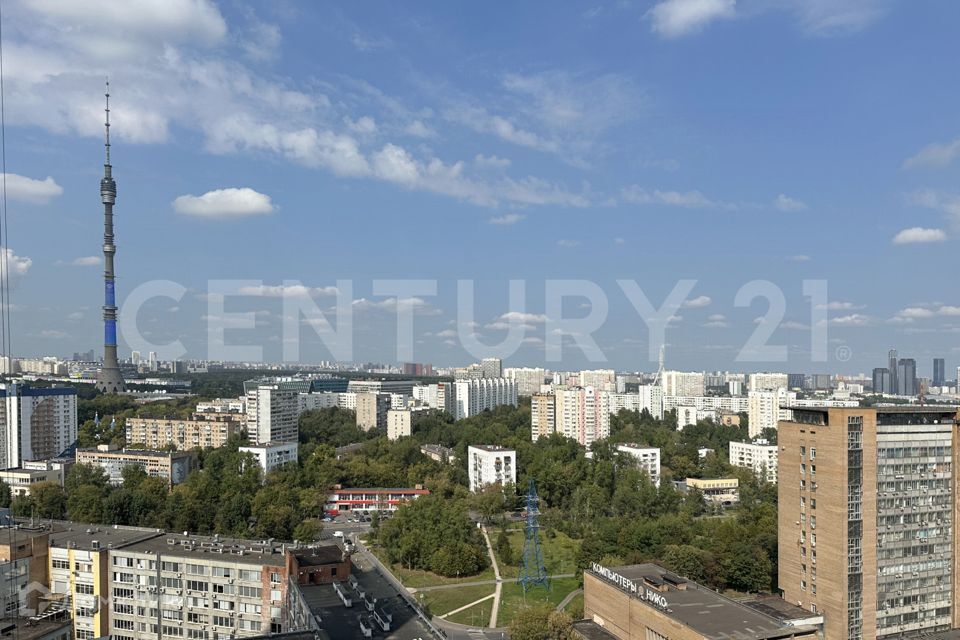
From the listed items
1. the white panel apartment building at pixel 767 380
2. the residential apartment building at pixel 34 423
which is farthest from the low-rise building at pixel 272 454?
the white panel apartment building at pixel 767 380

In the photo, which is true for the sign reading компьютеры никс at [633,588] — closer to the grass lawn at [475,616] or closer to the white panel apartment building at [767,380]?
the grass lawn at [475,616]

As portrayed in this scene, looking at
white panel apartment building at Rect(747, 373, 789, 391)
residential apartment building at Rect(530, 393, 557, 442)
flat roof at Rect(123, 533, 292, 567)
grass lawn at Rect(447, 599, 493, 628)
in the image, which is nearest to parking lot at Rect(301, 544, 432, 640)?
flat roof at Rect(123, 533, 292, 567)

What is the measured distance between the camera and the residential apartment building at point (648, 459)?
115ft

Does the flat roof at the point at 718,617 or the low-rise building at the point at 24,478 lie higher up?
the flat roof at the point at 718,617

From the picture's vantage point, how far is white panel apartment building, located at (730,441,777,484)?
122 feet

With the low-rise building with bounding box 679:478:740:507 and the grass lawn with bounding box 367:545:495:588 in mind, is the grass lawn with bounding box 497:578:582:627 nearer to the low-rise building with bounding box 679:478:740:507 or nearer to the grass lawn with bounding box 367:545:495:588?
the grass lawn with bounding box 367:545:495:588

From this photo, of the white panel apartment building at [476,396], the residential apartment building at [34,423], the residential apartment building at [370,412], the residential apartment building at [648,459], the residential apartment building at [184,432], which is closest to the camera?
the residential apartment building at [648,459]

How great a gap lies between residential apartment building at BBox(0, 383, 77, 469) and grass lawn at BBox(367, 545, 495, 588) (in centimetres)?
2741

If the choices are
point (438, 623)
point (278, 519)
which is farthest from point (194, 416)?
point (438, 623)

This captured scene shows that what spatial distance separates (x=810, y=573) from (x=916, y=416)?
4.67 meters

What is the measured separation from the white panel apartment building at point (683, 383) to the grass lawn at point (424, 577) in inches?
2263

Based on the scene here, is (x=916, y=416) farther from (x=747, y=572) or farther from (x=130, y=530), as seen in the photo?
(x=130, y=530)

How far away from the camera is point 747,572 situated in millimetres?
19547

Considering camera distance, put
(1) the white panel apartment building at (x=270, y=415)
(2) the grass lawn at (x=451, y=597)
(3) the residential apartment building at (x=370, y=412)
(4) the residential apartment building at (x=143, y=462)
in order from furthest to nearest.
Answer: (3) the residential apartment building at (x=370, y=412) < (1) the white panel apartment building at (x=270, y=415) < (4) the residential apartment building at (x=143, y=462) < (2) the grass lawn at (x=451, y=597)
